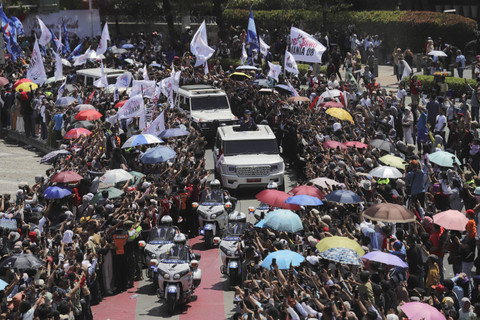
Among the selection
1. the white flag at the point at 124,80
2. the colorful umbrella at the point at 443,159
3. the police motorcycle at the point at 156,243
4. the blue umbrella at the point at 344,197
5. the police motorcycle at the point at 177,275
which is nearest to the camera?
the police motorcycle at the point at 177,275

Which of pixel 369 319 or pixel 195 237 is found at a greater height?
pixel 369 319

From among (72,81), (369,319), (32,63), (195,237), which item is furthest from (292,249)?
(72,81)

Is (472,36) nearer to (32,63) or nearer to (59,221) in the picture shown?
(32,63)

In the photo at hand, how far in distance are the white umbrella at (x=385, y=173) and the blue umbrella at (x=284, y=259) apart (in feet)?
16.0

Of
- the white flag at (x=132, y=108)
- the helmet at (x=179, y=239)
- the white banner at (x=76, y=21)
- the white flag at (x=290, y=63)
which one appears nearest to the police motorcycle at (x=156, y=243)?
the helmet at (x=179, y=239)

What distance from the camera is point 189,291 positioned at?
1789 cm

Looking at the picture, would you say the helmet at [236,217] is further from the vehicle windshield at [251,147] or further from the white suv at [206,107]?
the white suv at [206,107]

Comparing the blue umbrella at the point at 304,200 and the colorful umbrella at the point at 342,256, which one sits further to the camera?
the blue umbrella at the point at 304,200

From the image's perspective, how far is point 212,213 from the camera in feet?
70.9

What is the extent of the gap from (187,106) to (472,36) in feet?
52.4

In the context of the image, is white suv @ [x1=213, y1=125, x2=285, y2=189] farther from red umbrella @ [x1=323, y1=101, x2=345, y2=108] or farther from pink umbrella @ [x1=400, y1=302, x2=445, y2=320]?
pink umbrella @ [x1=400, y1=302, x2=445, y2=320]

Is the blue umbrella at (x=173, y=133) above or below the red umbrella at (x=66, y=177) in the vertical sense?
above

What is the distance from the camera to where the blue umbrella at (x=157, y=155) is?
23812 mm

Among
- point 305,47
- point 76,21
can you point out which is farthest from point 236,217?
point 76,21
